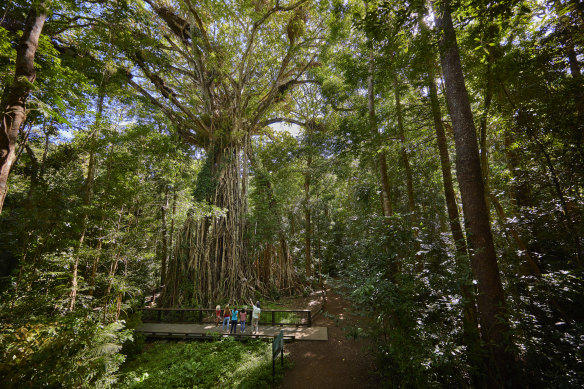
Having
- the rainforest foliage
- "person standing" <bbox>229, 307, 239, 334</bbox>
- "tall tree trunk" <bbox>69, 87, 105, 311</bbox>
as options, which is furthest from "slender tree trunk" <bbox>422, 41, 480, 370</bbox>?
"tall tree trunk" <bbox>69, 87, 105, 311</bbox>

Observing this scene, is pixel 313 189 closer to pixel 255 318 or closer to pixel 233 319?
pixel 255 318

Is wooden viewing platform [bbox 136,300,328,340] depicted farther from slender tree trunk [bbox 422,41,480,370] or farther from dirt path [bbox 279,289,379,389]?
slender tree trunk [bbox 422,41,480,370]

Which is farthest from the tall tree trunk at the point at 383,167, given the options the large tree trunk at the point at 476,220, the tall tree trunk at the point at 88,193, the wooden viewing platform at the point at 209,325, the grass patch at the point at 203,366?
the tall tree trunk at the point at 88,193

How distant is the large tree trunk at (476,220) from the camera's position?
295 cm

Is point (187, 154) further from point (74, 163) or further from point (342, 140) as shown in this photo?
point (342, 140)

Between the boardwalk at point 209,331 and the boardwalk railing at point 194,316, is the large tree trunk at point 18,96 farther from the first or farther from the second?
the boardwalk railing at point 194,316

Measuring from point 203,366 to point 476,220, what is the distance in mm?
6328

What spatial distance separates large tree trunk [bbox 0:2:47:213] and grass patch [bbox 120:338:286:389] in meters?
3.89

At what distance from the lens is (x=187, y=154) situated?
37.6 feet

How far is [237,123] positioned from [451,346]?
10662mm

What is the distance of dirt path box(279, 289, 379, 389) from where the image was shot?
4531mm

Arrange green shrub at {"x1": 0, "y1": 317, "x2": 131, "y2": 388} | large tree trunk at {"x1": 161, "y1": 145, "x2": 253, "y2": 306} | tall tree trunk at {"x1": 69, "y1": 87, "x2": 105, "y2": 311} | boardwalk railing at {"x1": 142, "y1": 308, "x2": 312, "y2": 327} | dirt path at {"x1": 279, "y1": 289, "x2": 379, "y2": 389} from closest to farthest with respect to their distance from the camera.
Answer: green shrub at {"x1": 0, "y1": 317, "x2": 131, "y2": 388} → dirt path at {"x1": 279, "y1": 289, "x2": 379, "y2": 389} → tall tree trunk at {"x1": 69, "y1": 87, "x2": 105, "y2": 311} → boardwalk railing at {"x1": 142, "y1": 308, "x2": 312, "y2": 327} → large tree trunk at {"x1": 161, "y1": 145, "x2": 253, "y2": 306}

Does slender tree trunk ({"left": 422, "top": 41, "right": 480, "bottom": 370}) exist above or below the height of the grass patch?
above

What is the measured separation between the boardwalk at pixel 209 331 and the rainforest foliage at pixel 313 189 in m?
0.91
